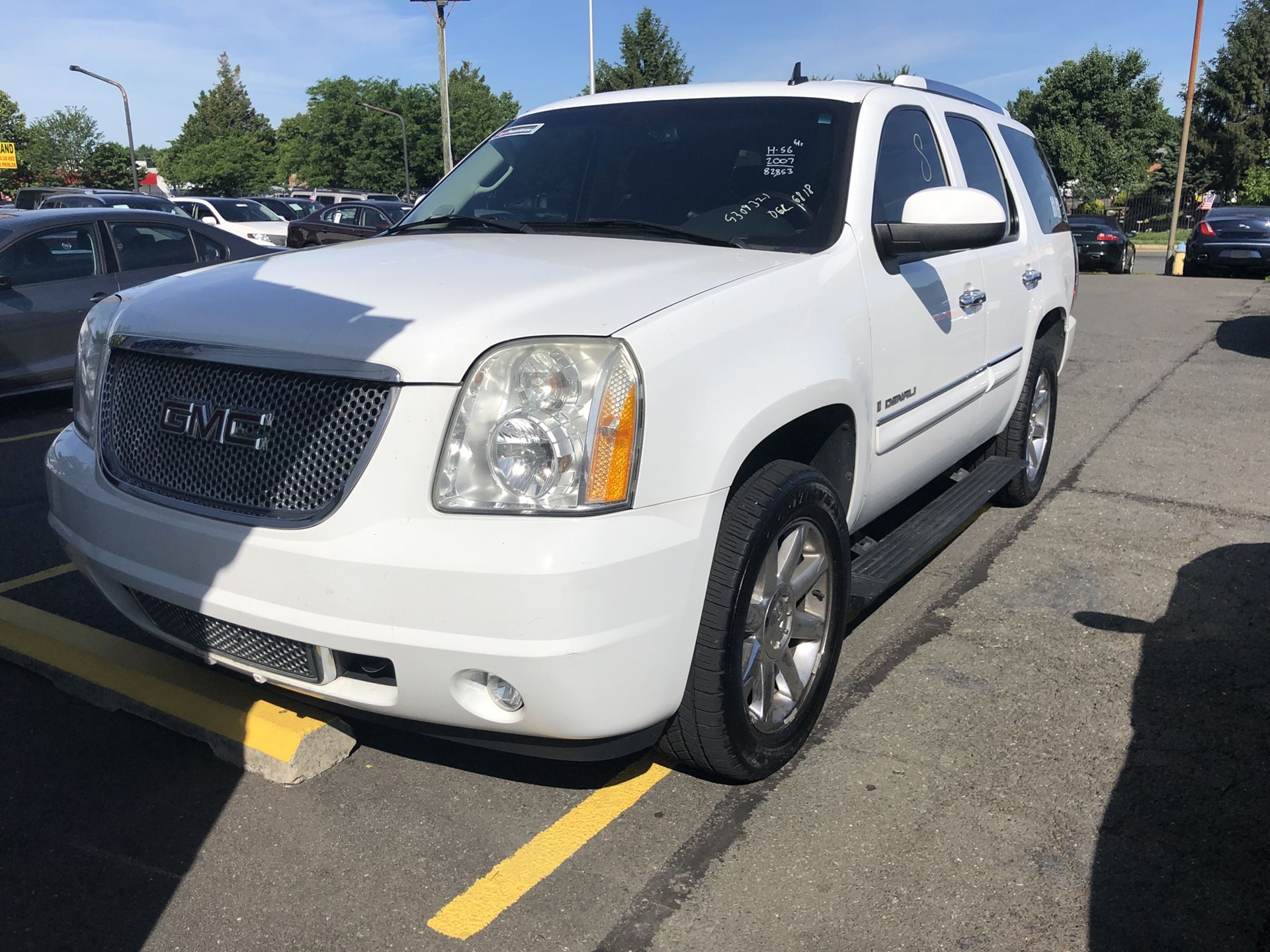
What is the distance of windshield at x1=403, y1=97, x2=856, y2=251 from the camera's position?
3.40 meters

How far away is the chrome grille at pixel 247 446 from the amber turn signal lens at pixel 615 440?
19.2 inches

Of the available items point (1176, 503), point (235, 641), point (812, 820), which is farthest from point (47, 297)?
point (1176, 503)

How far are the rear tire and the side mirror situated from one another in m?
1.93

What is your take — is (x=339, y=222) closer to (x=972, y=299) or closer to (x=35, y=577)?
(x=35, y=577)

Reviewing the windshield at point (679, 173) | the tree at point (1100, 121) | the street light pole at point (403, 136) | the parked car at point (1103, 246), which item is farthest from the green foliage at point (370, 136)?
the windshield at point (679, 173)

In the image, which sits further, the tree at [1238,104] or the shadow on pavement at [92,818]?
the tree at [1238,104]

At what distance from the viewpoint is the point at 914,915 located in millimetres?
2422

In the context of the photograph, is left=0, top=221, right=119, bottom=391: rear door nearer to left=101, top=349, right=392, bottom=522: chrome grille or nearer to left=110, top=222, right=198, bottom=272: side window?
left=110, top=222, right=198, bottom=272: side window

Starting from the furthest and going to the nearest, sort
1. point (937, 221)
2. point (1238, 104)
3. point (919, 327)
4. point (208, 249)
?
point (1238, 104) < point (208, 249) < point (919, 327) < point (937, 221)

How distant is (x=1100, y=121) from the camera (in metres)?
56.0

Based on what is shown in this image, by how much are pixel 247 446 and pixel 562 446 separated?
0.81 metres

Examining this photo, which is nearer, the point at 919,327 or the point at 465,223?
the point at 919,327

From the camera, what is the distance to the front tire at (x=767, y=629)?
2574 millimetres

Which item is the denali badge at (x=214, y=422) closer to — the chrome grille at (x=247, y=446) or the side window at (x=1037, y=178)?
the chrome grille at (x=247, y=446)
